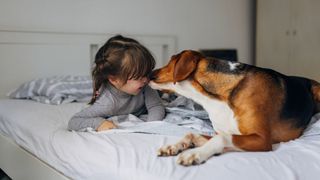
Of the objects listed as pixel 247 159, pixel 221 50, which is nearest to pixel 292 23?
pixel 221 50

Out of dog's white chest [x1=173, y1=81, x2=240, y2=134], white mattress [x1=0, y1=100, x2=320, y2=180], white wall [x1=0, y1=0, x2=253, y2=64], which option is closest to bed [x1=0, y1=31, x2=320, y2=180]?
white mattress [x1=0, y1=100, x2=320, y2=180]

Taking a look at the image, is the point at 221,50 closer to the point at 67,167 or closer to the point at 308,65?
the point at 308,65

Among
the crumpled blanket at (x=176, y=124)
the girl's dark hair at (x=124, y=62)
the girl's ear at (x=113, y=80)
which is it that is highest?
the girl's dark hair at (x=124, y=62)

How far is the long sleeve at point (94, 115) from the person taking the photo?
123 cm

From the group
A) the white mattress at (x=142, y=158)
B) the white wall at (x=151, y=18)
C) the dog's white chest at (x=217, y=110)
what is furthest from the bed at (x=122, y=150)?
the white wall at (x=151, y=18)

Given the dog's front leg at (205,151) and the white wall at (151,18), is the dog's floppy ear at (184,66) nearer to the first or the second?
the dog's front leg at (205,151)

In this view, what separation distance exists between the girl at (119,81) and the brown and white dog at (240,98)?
220mm

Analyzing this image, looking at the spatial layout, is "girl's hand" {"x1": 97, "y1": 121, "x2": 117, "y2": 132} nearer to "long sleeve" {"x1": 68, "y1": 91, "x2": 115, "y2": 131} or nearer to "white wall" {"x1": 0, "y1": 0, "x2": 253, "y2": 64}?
"long sleeve" {"x1": 68, "y1": 91, "x2": 115, "y2": 131}

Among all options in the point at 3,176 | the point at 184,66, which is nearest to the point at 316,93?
the point at 184,66

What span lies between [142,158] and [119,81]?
55cm

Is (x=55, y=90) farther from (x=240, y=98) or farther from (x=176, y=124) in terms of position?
(x=240, y=98)

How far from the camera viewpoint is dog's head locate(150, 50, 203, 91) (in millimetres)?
1026

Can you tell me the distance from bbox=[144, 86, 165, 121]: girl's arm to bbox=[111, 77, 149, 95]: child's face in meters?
0.08

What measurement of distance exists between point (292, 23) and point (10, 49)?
242 centimetres
